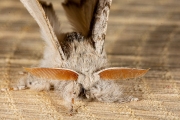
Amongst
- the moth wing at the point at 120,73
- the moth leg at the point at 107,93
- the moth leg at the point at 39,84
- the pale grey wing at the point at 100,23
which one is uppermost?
the pale grey wing at the point at 100,23

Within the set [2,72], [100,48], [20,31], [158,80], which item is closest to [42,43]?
[20,31]

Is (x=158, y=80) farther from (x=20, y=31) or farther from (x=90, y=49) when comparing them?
(x=20, y=31)

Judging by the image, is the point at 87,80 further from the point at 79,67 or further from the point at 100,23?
the point at 100,23

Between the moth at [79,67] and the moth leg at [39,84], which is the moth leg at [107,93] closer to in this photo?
the moth at [79,67]

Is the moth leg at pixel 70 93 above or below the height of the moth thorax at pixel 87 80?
below

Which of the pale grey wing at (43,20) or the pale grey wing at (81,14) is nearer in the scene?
the pale grey wing at (43,20)

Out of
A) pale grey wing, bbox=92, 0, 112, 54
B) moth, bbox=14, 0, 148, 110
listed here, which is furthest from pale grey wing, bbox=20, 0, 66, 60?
pale grey wing, bbox=92, 0, 112, 54

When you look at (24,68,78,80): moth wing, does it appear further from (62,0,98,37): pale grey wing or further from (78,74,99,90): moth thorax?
(62,0,98,37): pale grey wing

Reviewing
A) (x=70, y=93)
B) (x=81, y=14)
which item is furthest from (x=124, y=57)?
(x=70, y=93)

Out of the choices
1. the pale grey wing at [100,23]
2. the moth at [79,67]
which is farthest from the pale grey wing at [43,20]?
the pale grey wing at [100,23]
